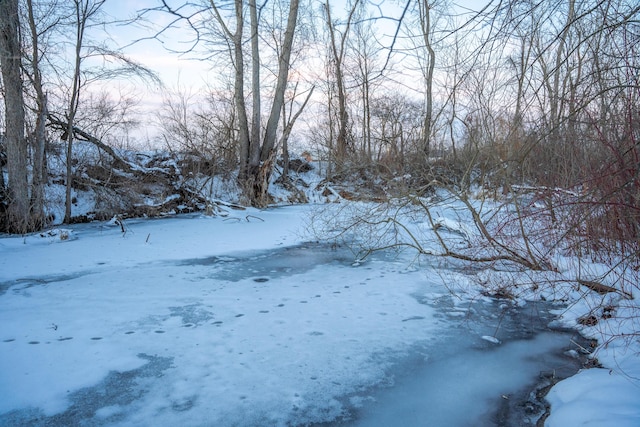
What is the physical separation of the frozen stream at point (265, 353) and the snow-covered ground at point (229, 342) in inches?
0.5

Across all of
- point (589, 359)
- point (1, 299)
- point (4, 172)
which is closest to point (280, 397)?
point (589, 359)

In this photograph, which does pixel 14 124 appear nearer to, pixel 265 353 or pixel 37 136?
pixel 37 136

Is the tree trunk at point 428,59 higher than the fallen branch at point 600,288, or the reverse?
the tree trunk at point 428,59

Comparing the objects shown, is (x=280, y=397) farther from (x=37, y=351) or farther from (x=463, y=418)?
(x=37, y=351)

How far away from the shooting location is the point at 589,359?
10.2ft

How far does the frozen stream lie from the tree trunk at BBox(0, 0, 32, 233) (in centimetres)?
378

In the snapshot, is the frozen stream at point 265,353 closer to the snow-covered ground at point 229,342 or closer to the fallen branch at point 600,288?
Result: the snow-covered ground at point 229,342

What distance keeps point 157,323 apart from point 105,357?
2.15ft

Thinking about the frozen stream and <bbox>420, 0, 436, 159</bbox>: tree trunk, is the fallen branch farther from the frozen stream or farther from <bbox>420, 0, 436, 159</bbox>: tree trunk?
<bbox>420, 0, 436, 159</bbox>: tree trunk

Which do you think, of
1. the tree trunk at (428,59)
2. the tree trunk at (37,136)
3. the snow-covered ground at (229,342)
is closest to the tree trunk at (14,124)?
the tree trunk at (37,136)

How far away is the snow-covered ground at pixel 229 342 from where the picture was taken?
244cm

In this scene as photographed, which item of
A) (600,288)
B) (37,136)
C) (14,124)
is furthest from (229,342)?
(37,136)

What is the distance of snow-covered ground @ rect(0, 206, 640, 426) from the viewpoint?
2439 millimetres

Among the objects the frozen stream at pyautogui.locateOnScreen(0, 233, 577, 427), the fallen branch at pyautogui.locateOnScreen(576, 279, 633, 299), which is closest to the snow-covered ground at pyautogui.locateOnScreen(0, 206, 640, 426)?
the frozen stream at pyautogui.locateOnScreen(0, 233, 577, 427)
